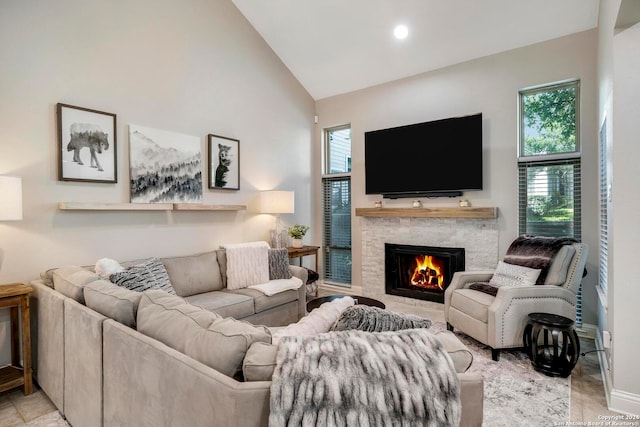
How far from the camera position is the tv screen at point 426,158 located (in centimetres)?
398

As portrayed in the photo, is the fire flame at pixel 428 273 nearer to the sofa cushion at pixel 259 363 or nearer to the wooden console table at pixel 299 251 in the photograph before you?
the wooden console table at pixel 299 251

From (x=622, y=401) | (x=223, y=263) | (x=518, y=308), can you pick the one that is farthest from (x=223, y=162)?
(x=622, y=401)

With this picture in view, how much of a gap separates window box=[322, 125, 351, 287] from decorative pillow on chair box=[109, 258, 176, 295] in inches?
113

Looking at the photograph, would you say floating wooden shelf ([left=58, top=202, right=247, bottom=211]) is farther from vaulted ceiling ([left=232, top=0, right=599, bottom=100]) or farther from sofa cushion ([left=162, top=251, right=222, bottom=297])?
vaulted ceiling ([left=232, top=0, right=599, bottom=100])

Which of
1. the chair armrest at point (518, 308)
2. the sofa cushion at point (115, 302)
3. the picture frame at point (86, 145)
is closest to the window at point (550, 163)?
the chair armrest at point (518, 308)

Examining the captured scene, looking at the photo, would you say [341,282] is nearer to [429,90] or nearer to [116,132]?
[429,90]

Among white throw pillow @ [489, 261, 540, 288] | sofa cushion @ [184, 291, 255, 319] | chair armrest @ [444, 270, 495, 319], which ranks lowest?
sofa cushion @ [184, 291, 255, 319]

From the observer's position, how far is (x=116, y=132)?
324 cm

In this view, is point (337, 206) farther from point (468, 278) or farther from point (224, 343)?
point (224, 343)

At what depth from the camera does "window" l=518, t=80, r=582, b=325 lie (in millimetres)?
3557

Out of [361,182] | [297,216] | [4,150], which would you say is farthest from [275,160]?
[4,150]

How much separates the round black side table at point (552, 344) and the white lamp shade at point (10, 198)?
3.89m

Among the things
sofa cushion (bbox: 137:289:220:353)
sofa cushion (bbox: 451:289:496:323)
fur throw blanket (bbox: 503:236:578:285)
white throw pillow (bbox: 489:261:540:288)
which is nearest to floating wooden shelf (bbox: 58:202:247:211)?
sofa cushion (bbox: 137:289:220:353)

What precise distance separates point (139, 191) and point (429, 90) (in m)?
3.67
